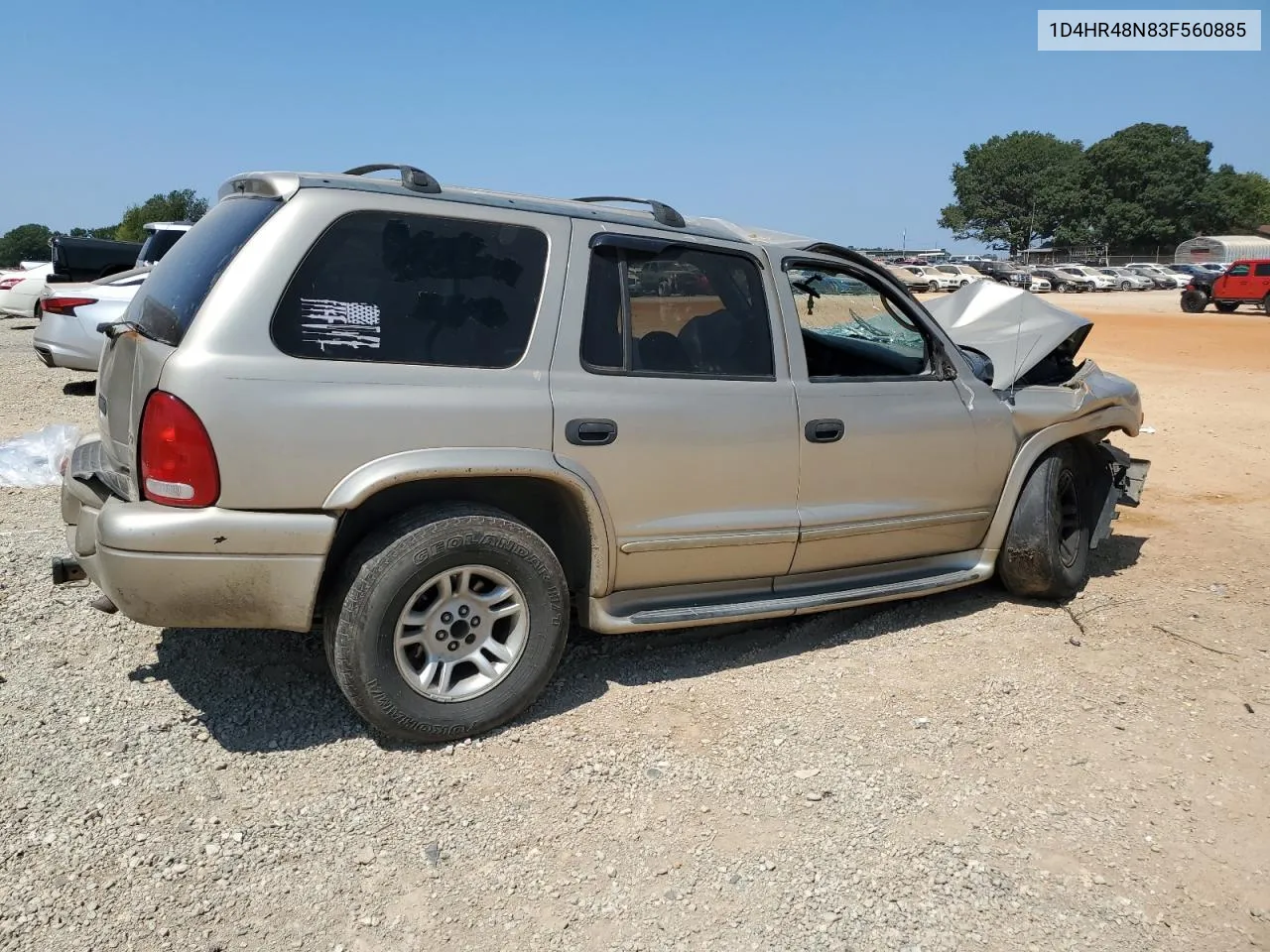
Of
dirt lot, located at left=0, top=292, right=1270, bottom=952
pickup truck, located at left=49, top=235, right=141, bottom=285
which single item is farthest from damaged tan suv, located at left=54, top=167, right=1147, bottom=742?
pickup truck, located at left=49, top=235, right=141, bottom=285

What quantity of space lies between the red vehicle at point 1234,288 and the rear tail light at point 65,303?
31.5m

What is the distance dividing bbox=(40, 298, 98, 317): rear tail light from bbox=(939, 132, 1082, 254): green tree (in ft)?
325

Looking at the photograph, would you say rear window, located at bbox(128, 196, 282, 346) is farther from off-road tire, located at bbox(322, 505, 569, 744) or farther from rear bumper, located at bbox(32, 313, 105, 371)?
rear bumper, located at bbox(32, 313, 105, 371)

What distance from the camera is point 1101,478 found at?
5410 mm

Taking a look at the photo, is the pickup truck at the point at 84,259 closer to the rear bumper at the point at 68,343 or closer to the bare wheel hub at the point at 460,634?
the rear bumper at the point at 68,343

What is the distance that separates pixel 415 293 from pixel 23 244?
80701mm

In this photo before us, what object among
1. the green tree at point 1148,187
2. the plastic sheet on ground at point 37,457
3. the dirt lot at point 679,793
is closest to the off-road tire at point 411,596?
the dirt lot at point 679,793

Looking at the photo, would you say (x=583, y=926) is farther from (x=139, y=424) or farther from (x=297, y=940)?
(x=139, y=424)

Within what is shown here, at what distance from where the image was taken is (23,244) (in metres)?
70.6

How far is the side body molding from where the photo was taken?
317 cm

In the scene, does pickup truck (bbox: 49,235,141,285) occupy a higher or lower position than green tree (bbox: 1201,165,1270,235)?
lower

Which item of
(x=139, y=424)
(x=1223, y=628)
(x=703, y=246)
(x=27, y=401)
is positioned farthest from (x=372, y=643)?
(x=27, y=401)

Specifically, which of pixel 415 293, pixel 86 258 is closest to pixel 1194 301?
pixel 86 258

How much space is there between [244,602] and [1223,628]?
4.35 meters
